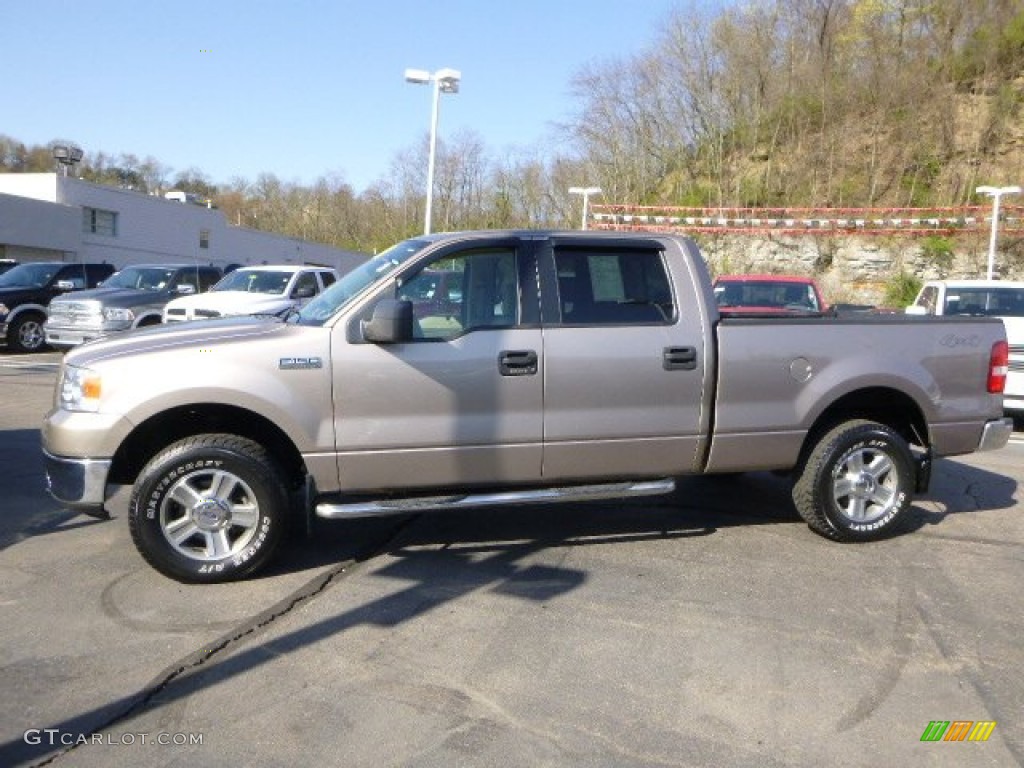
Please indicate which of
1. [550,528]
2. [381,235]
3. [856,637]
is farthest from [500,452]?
[381,235]

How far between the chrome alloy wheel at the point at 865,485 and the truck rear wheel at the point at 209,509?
11.7 feet

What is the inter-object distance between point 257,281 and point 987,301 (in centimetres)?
1183

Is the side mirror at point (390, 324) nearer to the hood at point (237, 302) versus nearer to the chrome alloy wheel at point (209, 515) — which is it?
the chrome alloy wheel at point (209, 515)

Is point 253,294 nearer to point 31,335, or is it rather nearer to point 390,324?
point 31,335

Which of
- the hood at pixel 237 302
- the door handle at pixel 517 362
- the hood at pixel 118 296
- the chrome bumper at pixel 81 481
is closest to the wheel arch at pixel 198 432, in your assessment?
the chrome bumper at pixel 81 481

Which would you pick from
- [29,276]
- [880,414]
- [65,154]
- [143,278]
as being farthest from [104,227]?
[880,414]

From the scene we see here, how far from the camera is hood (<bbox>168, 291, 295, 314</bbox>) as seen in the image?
13578 mm

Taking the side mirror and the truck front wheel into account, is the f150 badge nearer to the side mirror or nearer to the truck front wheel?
the side mirror

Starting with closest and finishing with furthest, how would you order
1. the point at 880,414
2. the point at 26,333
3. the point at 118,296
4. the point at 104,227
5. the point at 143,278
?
the point at 880,414
the point at 118,296
the point at 143,278
the point at 26,333
the point at 104,227

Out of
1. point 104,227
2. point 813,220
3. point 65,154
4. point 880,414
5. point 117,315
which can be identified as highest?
point 65,154

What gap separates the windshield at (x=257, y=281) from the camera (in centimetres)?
1473

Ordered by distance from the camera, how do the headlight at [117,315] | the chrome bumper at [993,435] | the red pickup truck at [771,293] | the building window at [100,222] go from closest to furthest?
1. the chrome bumper at [993,435]
2. the red pickup truck at [771,293]
3. the headlight at [117,315]
4. the building window at [100,222]

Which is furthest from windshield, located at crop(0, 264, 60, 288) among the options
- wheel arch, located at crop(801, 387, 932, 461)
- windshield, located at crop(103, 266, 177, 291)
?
wheel arch, located at crop(801, 387, 932, 461)

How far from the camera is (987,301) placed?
39.0ft
